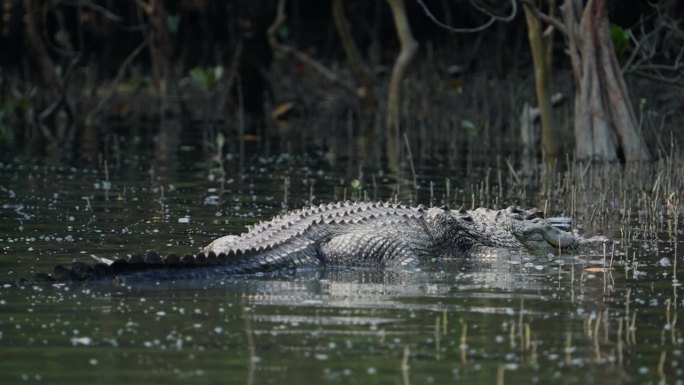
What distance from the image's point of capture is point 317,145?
24.4 meters

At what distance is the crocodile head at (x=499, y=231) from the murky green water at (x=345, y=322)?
1.18 feet

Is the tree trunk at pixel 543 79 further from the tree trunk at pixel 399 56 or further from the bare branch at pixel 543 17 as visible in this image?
the tree trunk at pixel 399 56

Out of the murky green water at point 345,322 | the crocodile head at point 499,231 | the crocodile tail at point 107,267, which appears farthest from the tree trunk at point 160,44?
the crocodile tail at point 107,267

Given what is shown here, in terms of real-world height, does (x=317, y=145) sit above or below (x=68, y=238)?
above

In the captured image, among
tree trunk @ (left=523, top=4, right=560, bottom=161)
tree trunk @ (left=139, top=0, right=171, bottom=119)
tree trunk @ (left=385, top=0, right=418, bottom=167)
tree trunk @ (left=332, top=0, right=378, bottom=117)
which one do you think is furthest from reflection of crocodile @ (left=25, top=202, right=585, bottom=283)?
tree trunk @ (left=139, top=0, right=171, bottom=119)

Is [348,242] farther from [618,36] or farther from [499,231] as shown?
[618,36]

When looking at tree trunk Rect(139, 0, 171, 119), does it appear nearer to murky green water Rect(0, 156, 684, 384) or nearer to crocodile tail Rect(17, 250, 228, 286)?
murky green water Rect(0, 156, 684, 384)

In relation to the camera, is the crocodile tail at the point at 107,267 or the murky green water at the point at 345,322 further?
the crocodile tail at the point at 107,267

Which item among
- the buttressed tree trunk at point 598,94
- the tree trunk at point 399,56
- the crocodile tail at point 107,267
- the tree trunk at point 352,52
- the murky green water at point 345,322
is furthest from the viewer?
the tree trunk at point 352,52

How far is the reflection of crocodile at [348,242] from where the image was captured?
32.0 ft

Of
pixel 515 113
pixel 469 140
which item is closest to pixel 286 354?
pixel 469 140

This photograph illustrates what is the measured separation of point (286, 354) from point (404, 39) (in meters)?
18.1

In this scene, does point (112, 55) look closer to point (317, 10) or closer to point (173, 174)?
point (317, 10)

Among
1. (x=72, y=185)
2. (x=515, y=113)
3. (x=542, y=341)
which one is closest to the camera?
(x=542, y=341)
